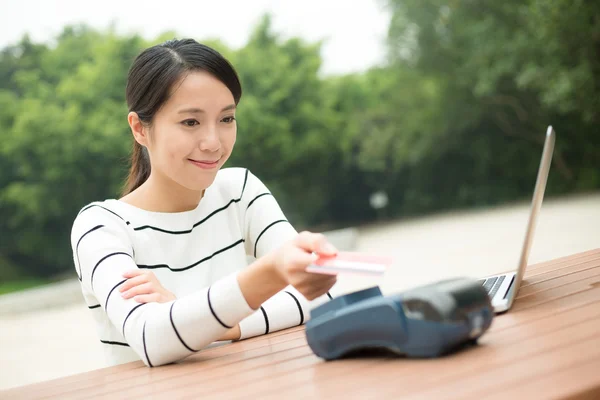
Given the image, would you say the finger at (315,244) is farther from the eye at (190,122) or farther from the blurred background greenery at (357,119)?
the blurred background greenery at (357,119)

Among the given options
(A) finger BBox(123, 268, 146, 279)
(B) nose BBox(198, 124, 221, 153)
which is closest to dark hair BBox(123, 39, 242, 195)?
(B) nose BBox(198, 124, 221, 153)

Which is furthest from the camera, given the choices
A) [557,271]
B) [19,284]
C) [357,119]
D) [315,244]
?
[357,119]

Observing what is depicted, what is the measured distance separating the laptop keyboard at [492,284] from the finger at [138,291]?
0.54 meters

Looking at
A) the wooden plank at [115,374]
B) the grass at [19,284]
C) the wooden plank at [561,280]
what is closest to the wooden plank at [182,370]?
the wooden plank at [115,374]

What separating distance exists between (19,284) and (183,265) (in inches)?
425

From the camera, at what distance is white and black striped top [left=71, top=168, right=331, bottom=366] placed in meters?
0.98

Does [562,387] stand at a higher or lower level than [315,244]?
lower

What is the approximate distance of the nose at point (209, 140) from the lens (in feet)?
4.05

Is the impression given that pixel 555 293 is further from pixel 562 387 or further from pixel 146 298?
pixel 146 298

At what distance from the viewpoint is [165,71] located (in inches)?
51.0

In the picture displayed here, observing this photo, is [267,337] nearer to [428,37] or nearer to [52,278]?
[52,278]

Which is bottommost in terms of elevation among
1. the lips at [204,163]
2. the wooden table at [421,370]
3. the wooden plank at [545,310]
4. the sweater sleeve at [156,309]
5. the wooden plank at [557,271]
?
the wooden plank at [557,271]

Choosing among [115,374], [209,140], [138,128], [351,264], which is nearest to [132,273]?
[115,374]

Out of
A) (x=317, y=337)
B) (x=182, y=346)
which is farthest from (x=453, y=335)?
(x=182, y=346)
